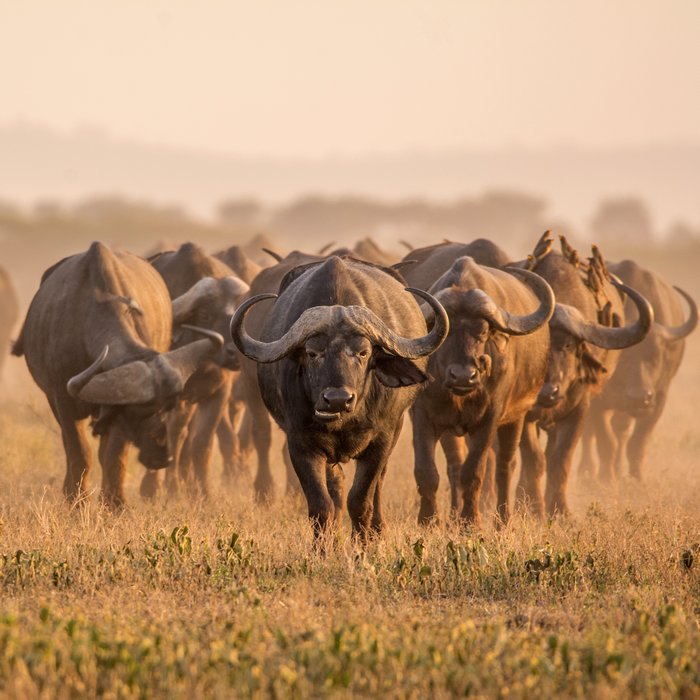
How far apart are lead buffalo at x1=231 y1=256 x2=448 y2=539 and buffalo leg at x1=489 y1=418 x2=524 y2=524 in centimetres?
144

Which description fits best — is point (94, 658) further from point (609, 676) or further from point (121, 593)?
point (609, 676)

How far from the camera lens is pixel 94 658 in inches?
211

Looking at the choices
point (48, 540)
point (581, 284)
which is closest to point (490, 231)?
point (581, 284)

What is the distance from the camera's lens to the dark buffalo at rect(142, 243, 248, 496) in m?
11.7

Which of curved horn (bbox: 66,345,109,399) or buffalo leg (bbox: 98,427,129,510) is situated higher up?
curved horn (bbox: 66,345,109,399)

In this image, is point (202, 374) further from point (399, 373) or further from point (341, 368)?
point (341, 368)

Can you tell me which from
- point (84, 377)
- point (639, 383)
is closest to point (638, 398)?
point (639, 383)

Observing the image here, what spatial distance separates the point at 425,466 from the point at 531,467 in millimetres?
1660

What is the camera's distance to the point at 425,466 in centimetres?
941

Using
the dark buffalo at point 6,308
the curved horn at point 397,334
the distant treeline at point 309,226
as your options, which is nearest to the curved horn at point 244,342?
the curved horn at point 397,334

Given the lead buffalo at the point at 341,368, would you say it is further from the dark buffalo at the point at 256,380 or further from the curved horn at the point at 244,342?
the dark buffalo at the point at 256,380

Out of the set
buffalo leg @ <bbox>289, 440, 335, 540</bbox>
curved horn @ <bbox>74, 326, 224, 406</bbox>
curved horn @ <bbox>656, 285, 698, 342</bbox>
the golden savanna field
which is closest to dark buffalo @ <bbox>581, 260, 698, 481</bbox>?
curved horn @ <bbox>656, 285, 698, 342</bbox>

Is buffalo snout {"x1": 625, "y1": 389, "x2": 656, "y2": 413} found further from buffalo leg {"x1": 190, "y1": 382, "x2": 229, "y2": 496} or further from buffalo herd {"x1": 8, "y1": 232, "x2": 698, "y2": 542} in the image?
buffalo leg {"x1": 190, "y1": 382, "x2": 229, "y2": 496}

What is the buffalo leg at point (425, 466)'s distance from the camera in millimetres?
9375
